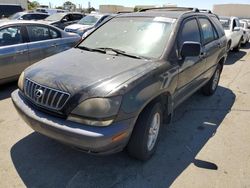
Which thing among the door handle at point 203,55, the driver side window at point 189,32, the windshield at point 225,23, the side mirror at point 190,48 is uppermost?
the driver side window at point 189,32

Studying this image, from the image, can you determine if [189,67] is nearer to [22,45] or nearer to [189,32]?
[189,32]

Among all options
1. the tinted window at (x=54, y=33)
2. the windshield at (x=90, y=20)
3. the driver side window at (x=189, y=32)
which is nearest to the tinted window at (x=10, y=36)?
the tinted window at (x=54, y=33)

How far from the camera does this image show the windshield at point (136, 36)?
140 inches

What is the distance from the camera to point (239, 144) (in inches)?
152

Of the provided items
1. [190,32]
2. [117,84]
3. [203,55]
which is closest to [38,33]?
[190,32]

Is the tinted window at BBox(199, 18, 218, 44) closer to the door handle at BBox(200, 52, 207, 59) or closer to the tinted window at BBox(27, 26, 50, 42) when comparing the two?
the door handle at BBox(200, 52, 207, 59)

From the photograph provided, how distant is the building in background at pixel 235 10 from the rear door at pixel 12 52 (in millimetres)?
48743

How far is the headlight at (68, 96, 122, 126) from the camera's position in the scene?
2607 millimetres

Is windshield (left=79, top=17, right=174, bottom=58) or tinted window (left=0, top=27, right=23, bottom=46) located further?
tinted window (left=0, top=27, right=23, bottom=46)

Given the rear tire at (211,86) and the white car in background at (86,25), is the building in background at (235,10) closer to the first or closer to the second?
the white car in background at (86,25)

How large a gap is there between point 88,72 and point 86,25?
10387 mm

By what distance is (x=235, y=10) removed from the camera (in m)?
49.2

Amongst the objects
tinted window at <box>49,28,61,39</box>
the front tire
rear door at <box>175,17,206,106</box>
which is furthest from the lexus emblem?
tinted window at <box>49,28,61,39</box>

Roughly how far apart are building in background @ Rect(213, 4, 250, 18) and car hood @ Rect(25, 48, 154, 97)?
165 ft
